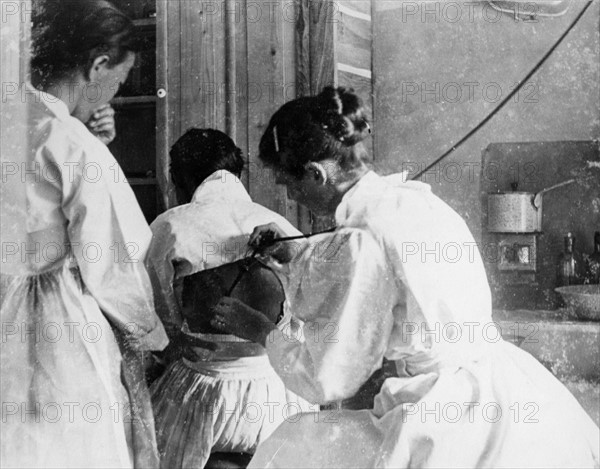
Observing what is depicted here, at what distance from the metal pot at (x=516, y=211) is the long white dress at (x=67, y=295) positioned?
0.87 meters

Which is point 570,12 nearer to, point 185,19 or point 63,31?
point 185,19

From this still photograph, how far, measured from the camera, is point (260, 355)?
5.27 feet

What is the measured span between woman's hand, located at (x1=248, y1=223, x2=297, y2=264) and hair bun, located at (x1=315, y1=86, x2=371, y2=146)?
29 centimetres

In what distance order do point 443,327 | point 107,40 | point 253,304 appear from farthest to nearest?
point 107,40 < point 253,304 < point 443,327

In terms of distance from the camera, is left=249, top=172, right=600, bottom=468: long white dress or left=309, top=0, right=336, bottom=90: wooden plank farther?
left=309, top=0, right=336, bottom=90: wooden plank

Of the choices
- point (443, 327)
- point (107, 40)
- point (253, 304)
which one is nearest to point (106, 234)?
point (253, 304)

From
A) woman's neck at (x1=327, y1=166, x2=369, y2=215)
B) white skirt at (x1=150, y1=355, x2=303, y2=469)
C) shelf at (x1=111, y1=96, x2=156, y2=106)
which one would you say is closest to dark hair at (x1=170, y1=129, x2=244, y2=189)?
shelf at (x1=111, y1=96, x2=156, y2=106)

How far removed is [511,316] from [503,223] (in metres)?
0.23

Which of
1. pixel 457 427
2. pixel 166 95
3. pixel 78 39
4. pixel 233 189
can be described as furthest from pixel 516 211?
pixel 78 39

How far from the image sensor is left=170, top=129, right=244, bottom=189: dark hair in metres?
1.68

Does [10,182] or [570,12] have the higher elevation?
[570,12]

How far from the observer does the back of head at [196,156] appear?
1677 mm

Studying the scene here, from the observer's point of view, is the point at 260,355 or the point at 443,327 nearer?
the point at 443,327

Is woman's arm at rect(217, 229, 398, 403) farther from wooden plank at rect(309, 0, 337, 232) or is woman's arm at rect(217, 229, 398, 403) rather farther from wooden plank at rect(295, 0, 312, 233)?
wooden plank at rect(309, 0, 337, 232)
